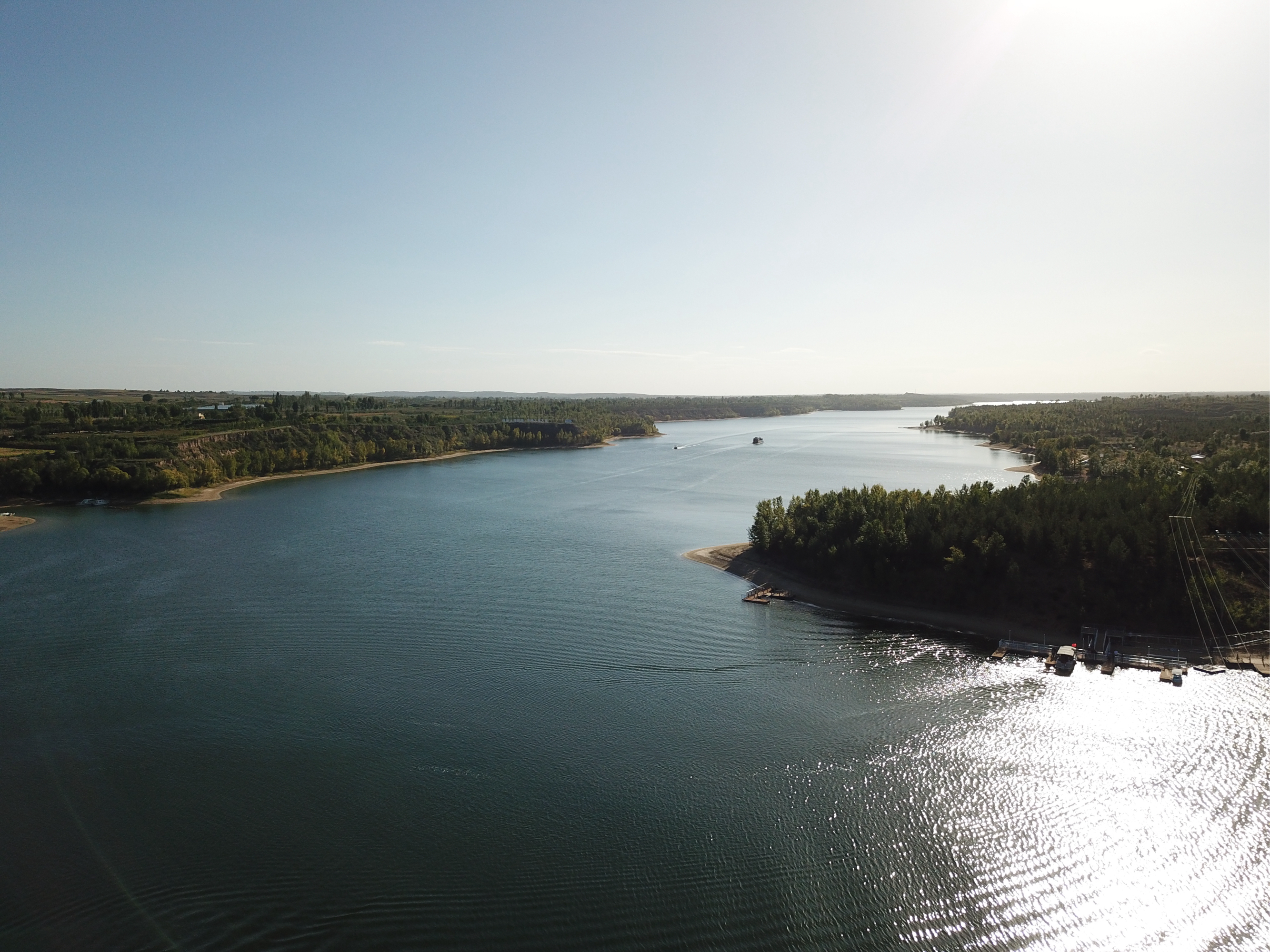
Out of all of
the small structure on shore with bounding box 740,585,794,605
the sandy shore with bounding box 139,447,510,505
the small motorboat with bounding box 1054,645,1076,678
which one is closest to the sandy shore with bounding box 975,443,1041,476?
the small structure on shore with bounding box 740,585,794,605

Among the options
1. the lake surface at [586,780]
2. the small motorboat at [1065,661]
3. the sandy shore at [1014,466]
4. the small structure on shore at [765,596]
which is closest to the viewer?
the lake surface at [586,780]

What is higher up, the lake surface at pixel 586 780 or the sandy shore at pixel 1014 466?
the sandy shore at pixel 1014 466

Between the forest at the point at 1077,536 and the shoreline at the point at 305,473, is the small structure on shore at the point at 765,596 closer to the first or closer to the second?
the forest at the point at 1077,536

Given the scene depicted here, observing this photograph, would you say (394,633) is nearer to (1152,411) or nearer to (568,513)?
(568,513)

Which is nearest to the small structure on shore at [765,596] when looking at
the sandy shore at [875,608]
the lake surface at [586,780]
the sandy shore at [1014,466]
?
the sandy shore at [875,608]

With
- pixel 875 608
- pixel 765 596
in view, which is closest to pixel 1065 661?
pixel 875 608
